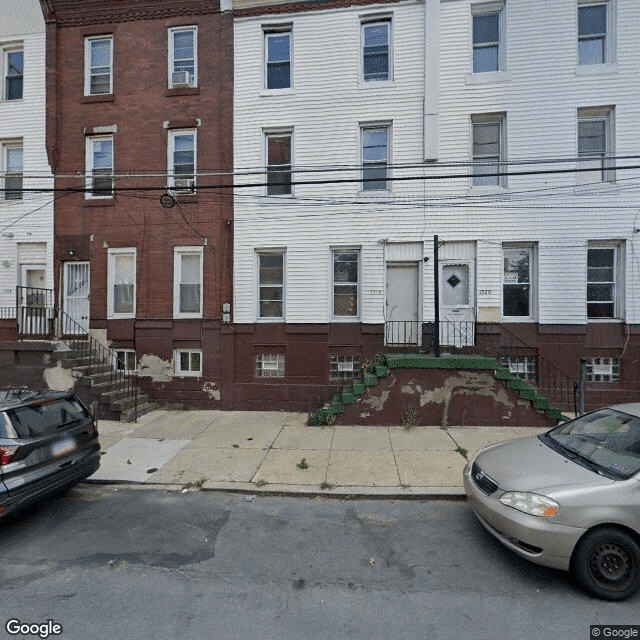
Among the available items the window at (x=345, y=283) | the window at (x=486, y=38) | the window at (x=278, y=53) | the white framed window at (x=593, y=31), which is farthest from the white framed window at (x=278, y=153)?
the white framed window at (x=593, y=31)

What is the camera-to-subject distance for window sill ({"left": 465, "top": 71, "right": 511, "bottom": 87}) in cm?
936

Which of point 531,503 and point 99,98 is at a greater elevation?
point 99,98

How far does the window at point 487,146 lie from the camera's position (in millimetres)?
9609

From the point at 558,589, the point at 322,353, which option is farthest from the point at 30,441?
the point at 322,353

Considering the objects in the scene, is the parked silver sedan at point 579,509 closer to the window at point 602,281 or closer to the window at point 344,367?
the window at point 344,367

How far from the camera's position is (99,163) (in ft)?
35.0

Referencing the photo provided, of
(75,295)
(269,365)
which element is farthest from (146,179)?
(269,365)

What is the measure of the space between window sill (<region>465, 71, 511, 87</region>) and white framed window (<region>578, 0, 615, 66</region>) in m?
1.92

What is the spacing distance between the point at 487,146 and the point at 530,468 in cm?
879

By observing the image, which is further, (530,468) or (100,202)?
(100,202)

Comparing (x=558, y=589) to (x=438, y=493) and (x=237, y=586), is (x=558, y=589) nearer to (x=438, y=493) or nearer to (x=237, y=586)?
(x=438, y=493)

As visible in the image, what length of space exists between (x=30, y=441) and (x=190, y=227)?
7112 millimetres

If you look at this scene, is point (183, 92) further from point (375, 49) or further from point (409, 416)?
point (409, 416)

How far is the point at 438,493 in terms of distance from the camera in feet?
16.5
